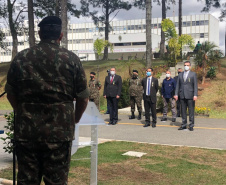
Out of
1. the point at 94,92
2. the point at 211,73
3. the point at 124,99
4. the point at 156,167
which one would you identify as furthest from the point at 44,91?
the point at 211,73

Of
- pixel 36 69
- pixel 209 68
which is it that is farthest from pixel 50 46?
pixel 209 68

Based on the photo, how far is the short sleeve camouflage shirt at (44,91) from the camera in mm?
3025

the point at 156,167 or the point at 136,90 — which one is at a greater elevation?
the point at 136,90

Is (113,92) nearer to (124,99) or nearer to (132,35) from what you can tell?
(124,99)

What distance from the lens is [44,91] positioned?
3033mm

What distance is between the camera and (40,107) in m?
3.04

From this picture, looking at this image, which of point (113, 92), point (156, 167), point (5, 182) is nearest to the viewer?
point (5, 182)

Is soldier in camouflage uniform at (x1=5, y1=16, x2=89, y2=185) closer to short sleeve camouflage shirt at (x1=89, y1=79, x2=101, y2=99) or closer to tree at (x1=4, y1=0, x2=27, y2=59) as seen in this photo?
short sleeve camouflage shirt at (x1=89, y1=79, x2=101, y2=99)

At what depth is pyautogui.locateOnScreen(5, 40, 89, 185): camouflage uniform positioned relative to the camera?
3.03 m

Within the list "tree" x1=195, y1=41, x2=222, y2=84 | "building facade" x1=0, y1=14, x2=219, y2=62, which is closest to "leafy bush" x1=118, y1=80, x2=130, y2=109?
"tree" x1=195, y1=41, x2=222, y2=84

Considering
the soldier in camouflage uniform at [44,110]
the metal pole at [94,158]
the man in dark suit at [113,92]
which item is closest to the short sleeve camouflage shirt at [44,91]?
the soldier in camouflage uniform at [44,110]

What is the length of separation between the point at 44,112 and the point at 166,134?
7608mm

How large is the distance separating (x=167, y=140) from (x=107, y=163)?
10.2 ft

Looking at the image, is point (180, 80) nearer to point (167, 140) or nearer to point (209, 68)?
point (167, 140)
